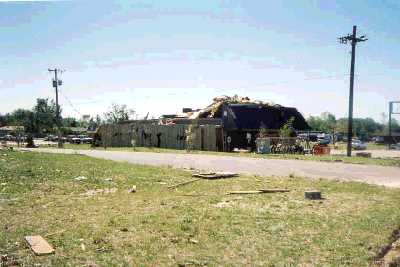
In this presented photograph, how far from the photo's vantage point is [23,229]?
7.41 m

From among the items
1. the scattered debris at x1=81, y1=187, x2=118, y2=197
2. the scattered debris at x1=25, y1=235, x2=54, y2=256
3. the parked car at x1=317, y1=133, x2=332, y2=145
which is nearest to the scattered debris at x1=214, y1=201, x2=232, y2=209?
the scattered debris at x1=81, y1=187, x2=118, y2=197

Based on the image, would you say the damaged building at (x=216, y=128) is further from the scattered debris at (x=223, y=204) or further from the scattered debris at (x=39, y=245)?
the scattered debris at (x=39, y=245)

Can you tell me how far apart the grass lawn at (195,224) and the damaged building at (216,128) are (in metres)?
23.9

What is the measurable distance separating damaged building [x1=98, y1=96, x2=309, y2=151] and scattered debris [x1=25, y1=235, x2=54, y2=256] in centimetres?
2832

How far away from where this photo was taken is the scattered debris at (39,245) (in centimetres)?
604

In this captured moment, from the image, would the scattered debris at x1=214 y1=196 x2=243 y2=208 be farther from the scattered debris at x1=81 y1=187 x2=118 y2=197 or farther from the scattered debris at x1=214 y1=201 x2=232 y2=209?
the scattered debris at x1=81 y1=187 x2=118 y2=197

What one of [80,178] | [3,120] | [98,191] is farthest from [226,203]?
[3,120]

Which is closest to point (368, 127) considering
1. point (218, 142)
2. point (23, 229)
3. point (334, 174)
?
point (218, 142)

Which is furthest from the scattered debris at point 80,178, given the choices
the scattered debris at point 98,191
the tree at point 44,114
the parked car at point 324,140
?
the tree at point 44,114

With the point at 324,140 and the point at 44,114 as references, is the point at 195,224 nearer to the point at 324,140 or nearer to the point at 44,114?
the point at 324,140

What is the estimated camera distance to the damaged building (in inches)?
1523

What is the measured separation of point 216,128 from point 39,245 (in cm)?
3222

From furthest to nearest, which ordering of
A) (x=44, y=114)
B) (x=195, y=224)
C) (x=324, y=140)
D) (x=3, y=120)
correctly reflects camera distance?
(x=3, y=120) < (x=44, y=114) < (x=324, y=140) < (x=195, y=224)

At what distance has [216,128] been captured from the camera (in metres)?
Result: 38.2
